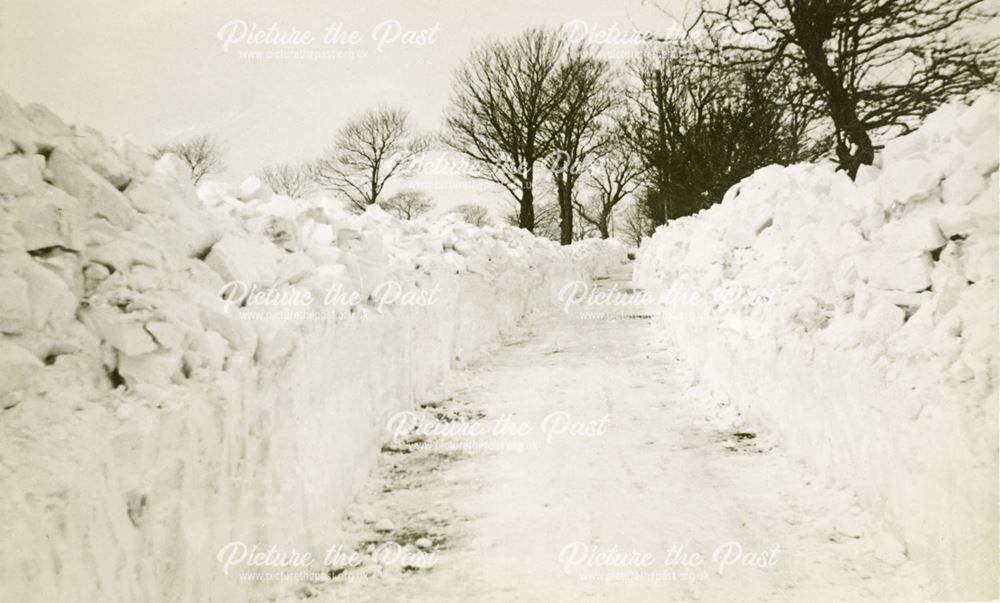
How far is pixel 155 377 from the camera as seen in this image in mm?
2506

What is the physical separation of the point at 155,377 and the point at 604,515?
2513 mm

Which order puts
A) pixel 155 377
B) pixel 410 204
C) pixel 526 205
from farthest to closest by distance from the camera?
pixel 410 204
pixel 526 205
pixel 155 377

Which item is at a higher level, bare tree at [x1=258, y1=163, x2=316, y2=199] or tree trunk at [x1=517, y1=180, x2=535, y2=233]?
bare tree at [x1=258, y1=163, x2=316, y2=199]

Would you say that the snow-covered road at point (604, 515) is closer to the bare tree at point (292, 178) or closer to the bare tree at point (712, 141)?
the bare tree at point (712, 141)

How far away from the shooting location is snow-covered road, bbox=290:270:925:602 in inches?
118

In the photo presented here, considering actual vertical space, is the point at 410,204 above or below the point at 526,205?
above

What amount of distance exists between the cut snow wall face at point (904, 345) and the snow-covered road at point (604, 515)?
0.29 metres

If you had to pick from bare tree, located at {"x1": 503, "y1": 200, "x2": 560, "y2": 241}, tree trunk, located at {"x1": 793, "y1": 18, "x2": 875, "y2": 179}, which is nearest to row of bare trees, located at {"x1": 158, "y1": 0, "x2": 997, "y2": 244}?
tree trunk, located at {"x1": 793, "y1": 18, "x2": 875, "y2": 179}

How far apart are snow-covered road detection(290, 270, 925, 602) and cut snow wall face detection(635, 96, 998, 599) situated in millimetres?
288

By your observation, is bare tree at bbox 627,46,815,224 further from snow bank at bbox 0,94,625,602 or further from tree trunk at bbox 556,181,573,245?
snow bank at bbox 0,94,625,602

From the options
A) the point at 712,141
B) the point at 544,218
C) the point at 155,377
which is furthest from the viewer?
the point at 544,218

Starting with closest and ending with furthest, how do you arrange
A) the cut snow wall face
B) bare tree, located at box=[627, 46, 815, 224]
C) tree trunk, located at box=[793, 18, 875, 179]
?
the cut snow wall face < tree trunk, located at box=[793, 18, 875, 179] < bare tree, located at box=[627, 46, 815, 224]

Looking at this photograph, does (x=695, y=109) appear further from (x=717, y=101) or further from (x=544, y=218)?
(x=544, y=218)

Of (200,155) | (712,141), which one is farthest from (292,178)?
(712,141)
